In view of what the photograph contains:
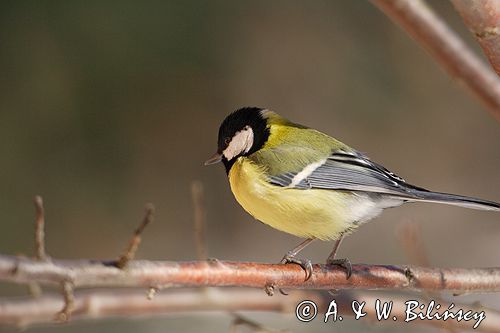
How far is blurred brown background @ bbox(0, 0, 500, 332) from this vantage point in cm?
322

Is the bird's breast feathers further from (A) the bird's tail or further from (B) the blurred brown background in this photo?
(B) the blurred brown background

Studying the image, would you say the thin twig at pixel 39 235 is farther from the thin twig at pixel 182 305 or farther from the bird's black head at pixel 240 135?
the bird's black head at pixel 240 135

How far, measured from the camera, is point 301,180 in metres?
1.37

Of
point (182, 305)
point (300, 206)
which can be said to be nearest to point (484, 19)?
point (300, 206)

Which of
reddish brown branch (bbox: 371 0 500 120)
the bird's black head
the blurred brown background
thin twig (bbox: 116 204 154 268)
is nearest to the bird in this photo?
the bird's black head

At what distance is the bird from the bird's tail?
0.06 ft

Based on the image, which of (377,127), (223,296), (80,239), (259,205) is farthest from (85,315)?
(377,127)

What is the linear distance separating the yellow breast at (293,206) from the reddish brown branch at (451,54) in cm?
42

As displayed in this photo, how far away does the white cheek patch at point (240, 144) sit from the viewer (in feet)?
4.48

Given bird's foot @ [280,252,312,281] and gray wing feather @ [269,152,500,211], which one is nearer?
bird's foot @ [280,252,312,281]

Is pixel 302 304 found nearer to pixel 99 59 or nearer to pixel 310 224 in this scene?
pixel 310 224

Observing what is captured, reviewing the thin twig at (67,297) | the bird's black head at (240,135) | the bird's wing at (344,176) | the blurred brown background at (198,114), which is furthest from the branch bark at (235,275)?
the blurred brown background at (198,114)

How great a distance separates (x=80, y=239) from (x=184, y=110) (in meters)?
0.79

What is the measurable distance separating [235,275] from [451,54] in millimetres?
417
